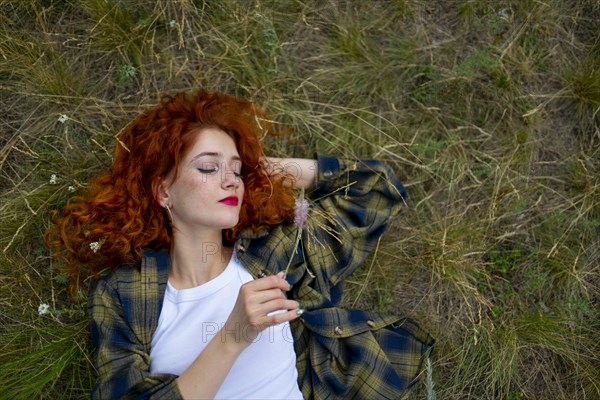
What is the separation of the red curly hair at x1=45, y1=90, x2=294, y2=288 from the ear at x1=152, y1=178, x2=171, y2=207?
0.04 feet

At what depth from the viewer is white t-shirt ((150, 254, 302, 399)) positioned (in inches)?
110

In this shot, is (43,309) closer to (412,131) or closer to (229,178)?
(229,178)

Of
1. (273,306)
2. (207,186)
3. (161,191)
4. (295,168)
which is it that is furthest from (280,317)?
(295,168)

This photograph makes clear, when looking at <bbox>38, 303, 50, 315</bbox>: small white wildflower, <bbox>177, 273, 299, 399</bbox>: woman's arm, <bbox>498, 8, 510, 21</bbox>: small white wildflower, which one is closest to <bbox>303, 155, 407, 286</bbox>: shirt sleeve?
<bbox>177, 273, 299, 399</bbox>: woman's arm

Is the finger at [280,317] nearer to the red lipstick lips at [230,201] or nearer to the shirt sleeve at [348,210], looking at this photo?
the red lipstick lips at [230,201]

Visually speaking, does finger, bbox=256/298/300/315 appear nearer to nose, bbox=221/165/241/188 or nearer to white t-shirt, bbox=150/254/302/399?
white t-shirt, bbox=150/254/302/399

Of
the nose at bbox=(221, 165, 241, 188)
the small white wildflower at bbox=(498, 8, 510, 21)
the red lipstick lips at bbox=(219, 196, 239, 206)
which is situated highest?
the small white wildflower at bbox=(498, 8, 510, 21)

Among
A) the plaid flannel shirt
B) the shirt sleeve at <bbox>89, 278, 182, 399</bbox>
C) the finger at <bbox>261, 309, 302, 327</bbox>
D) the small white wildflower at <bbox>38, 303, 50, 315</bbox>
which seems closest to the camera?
the finger at <bbox>261, 309, 302, 327</bbox>

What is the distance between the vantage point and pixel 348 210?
3342 mm

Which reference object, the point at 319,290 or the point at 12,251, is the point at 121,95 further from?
the point at 319,290

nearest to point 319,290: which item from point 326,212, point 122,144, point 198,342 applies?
point 326,212

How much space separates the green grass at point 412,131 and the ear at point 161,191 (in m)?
0.75

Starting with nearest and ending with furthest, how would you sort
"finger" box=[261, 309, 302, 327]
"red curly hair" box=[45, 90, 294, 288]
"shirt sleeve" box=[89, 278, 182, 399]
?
"finger" box=[261, 309, 302, 327] < "shirt sleeve" box=[89, 278, 182, 399] < "red curly hair" box=[45, 90, 294, 288]

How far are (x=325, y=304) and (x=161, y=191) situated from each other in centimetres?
122
